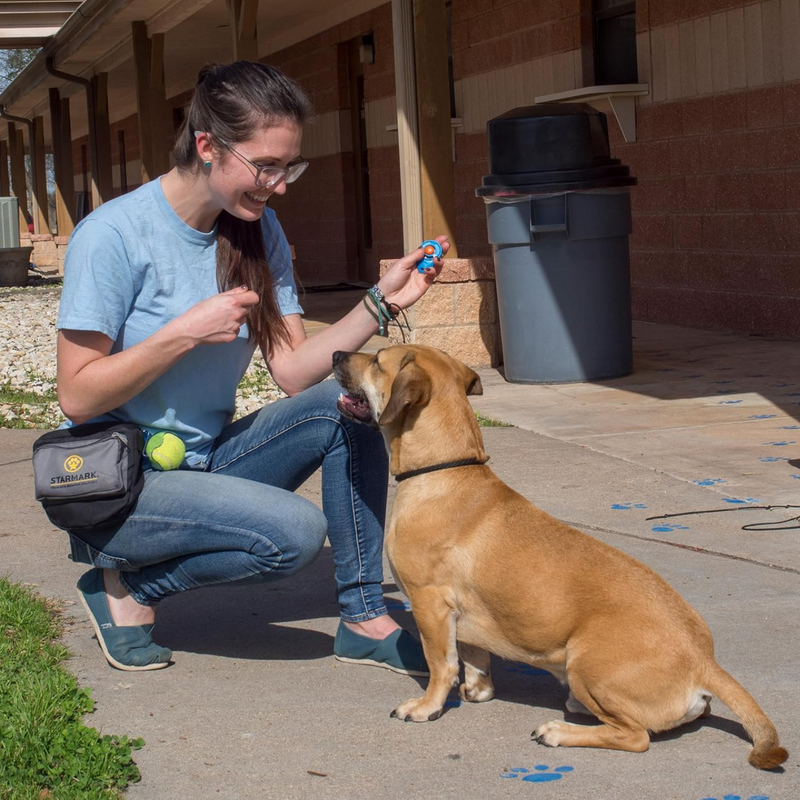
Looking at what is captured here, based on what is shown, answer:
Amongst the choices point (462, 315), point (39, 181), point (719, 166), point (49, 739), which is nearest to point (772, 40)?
point (719, 166)

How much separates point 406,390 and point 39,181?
26.4m

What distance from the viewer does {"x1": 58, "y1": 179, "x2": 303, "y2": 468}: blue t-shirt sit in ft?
10.9

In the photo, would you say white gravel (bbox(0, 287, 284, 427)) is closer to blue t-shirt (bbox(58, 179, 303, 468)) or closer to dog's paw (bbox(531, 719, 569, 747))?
blue t-shirt (bbox(58, 179, 303, 468))

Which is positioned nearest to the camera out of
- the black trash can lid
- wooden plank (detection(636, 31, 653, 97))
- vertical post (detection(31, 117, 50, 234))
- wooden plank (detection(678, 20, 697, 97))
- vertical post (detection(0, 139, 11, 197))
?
the black trash can lid

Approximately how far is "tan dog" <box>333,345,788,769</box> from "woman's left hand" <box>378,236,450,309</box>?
0.30 meters

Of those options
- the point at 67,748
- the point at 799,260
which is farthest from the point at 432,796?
the point at 799,260

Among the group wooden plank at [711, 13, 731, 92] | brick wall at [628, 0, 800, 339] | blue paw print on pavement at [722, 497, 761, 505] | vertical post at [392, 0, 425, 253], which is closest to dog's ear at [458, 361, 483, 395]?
blue paw print on pavement at [722, 497, 761, 505]

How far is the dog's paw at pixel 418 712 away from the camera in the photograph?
3.10m

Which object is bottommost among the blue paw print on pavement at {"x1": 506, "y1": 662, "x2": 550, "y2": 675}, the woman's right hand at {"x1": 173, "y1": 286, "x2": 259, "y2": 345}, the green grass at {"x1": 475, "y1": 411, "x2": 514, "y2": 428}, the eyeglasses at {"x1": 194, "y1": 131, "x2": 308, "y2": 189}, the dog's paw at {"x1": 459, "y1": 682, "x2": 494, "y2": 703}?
the blue paw print on pavement at {"x1": 506, "y1": 662, "x2": 550, "y2": 675}

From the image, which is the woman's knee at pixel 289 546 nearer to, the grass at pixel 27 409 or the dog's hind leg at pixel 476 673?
the dog's hind leg at pixel 476 673

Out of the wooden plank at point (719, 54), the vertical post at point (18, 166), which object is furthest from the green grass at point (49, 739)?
the vertical post at point (18, 166)

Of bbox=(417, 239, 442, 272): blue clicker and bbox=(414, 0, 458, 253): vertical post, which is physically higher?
bbox=(414, 0, 458, 253): vertical post

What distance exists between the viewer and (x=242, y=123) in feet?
10.9

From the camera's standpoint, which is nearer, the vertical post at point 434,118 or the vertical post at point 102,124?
the vertical post at point 434,118
